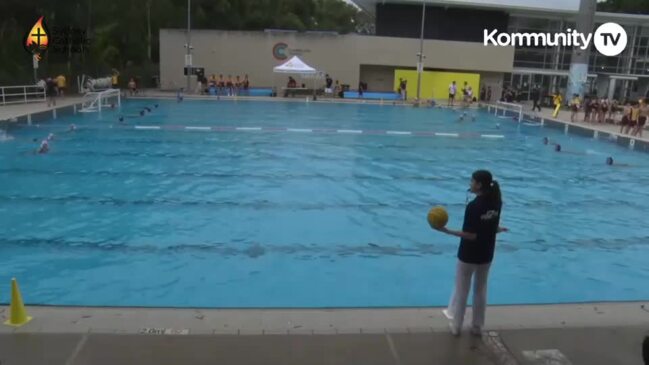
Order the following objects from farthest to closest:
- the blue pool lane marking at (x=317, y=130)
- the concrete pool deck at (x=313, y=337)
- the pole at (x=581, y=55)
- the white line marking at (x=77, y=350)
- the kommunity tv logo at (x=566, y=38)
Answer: the kommunity tv logo at (x=566, y=38) → the pole at (x=581, y=55) → the blue pool lane marking at (x=317, y=130) → the concrete pool deck at (x=313, y=337) → the white line marking at (x=77, y=350)

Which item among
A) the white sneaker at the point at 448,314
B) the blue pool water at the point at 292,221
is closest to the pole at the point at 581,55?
the blue pool water at the point at 292,221

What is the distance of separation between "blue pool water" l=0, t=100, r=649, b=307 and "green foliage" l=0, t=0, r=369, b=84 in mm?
14308

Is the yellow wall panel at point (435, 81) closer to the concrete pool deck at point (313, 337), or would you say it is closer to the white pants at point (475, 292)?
the concrete pool deck at point (313, 337)

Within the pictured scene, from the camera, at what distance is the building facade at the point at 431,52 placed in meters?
39.0

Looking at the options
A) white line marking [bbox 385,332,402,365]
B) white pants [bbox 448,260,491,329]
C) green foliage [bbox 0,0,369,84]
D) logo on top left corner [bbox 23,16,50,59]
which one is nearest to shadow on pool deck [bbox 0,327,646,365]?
white line marking [bbox 385,332,402,365]

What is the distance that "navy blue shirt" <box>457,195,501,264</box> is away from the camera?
446 centimetres

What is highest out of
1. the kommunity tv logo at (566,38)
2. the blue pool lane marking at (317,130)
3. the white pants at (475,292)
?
the kommunity tv logo at (566,38)

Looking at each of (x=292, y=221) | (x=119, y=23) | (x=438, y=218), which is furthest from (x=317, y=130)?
(x=119, y=23)

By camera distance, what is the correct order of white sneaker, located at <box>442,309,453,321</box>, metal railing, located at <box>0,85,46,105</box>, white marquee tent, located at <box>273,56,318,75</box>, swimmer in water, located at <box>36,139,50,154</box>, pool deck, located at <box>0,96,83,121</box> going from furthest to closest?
white marquee tent, located at <box>273,56,318,75</box> → metal railing, located at <box>0,85,46,105</box> → pool deck, located at <box>0,96,83,121</box> → swimmer in water, located at <box>36,139,50,154</box> → white sneaker, located at <box>442,309,453,321</box>

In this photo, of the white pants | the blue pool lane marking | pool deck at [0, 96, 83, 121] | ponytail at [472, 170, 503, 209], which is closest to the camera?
ponytail at [472, 170, 503, 209]

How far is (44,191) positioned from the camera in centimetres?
1063

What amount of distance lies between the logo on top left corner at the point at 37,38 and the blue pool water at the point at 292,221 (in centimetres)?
1351

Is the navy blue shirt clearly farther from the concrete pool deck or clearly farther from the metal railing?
the metal railing

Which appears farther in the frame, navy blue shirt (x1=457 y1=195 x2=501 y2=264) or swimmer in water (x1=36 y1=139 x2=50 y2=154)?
swimmer in water (x1=36 y1=139 x2=50 y2=154)
